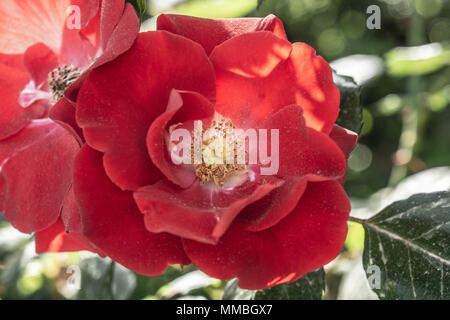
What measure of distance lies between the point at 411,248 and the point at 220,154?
383 millimetres

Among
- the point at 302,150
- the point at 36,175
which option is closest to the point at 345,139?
the point at 302,150

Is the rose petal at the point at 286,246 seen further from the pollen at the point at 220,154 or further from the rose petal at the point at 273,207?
the pollen at the point at 220,154

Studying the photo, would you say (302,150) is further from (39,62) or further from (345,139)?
(39,62)

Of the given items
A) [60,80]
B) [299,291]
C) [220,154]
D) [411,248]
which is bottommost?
[299,291]

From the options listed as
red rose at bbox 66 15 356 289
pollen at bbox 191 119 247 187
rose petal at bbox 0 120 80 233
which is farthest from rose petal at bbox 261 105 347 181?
rose petal at bbox 0 120 80 233

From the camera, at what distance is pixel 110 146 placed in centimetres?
72

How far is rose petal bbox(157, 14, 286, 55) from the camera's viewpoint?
788 millimetres

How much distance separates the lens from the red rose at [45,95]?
766mm

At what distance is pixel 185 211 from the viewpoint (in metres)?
0.72

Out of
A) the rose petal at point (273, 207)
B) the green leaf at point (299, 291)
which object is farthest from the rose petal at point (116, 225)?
the green leaf at point (299, 291)

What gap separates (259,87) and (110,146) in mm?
264

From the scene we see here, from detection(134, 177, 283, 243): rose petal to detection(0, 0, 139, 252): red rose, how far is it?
125 millimetres

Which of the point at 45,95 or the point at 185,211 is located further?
the point at 45,95
